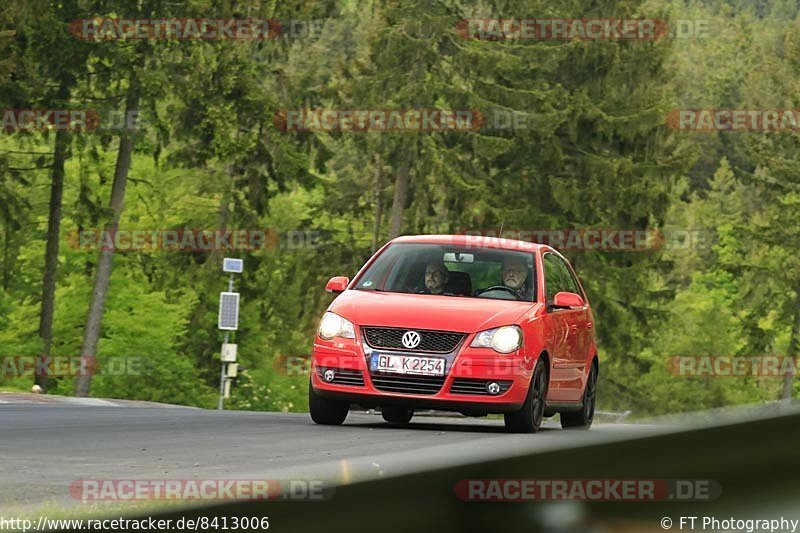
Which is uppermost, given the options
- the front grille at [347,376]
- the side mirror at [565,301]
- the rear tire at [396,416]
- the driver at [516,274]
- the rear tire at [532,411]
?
the driver at [516,274]

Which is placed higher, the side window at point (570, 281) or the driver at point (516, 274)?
the driver at point (516, 274)

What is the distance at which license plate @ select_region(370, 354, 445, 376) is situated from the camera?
42.7 feet

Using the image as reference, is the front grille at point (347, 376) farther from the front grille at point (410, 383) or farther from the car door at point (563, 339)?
the car door at point (563, 339)

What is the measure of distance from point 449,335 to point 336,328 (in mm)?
950

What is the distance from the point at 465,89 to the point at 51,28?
53.0 feet

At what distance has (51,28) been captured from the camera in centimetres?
3691

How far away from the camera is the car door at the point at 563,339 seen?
565 inches

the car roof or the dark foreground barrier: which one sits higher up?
the dark foreground barrier

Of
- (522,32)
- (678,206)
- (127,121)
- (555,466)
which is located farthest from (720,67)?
(555,466)

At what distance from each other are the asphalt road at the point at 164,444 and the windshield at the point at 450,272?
4.13 feet

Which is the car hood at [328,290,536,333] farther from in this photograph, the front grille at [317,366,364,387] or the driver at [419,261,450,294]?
the front grille at [317,366,364,387]

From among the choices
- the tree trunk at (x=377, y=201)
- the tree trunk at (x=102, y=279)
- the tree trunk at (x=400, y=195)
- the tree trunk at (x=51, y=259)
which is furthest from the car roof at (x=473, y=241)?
the tree trunk at (x=377, y=201)

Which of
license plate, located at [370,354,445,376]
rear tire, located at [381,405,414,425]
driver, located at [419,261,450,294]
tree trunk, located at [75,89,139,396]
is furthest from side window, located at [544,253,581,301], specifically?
tree trunk, located at [75,89,139,396]

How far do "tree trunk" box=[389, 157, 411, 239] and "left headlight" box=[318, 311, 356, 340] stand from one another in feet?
116
